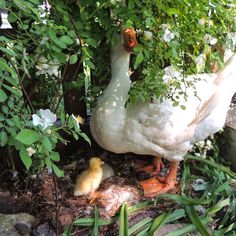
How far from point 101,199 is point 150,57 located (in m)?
0.68

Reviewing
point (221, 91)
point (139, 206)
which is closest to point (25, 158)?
point (139, 206)

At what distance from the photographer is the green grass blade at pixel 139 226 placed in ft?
5.59

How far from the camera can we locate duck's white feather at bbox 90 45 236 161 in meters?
1.79

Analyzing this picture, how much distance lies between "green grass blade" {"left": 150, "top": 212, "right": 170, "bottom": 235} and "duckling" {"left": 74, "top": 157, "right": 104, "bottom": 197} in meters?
0.33

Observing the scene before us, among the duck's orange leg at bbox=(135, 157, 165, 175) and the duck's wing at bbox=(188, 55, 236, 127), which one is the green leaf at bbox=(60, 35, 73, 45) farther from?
the duck's orange leg at bbox=(135, 157, 165, 175)

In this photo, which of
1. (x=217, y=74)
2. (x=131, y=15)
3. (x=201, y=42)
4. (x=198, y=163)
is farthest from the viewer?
(x=198, y=163)

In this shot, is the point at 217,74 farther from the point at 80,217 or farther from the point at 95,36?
the point at 80,217

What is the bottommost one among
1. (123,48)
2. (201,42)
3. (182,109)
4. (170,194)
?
(170,194)

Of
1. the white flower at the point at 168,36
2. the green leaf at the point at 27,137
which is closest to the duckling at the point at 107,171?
the white flower at the point at 168,36

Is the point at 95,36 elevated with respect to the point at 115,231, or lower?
elevated

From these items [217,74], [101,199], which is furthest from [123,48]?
[101,199]

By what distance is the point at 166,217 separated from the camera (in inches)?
69.2

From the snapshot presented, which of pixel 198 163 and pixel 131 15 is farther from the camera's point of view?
pixel 198 163

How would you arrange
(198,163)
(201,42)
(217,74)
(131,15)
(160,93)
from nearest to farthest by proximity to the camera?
(131,15) → (160,93) → (201,42) → (217,74) → (198,163)
